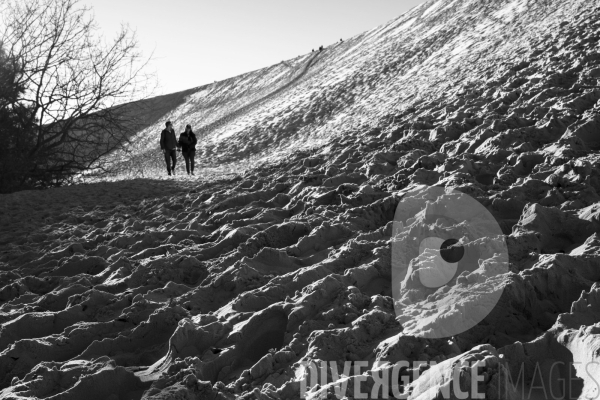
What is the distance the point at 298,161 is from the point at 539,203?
5374mm

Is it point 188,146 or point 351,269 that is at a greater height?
point 188,146

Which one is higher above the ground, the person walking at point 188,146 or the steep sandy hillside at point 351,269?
the person walking at point 188,146

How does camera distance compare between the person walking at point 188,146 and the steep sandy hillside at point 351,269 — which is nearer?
the steep sandy hillside at point 351,269

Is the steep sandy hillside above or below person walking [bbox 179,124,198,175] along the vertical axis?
below

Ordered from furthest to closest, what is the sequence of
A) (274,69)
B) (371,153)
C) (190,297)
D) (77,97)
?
1. (274,69)
2. (77,97)
3. (371,153)
4. (190,297)

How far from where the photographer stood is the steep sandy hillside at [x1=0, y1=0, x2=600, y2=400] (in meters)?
3.27

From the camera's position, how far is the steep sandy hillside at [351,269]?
327cm

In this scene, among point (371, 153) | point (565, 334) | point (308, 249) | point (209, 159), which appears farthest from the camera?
point (209, 159)

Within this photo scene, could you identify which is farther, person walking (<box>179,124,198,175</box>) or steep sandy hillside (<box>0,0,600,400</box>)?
person walking (<box>179,124,198,175</box>)

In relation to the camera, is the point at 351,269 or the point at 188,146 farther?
the point at 188,146

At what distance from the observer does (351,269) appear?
178 inches

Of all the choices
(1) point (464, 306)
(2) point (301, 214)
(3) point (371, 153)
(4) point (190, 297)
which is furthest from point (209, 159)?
(1) point (464, 306)

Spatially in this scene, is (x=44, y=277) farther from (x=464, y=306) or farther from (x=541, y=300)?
(x=541, y=300)

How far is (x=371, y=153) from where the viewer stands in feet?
28.0
